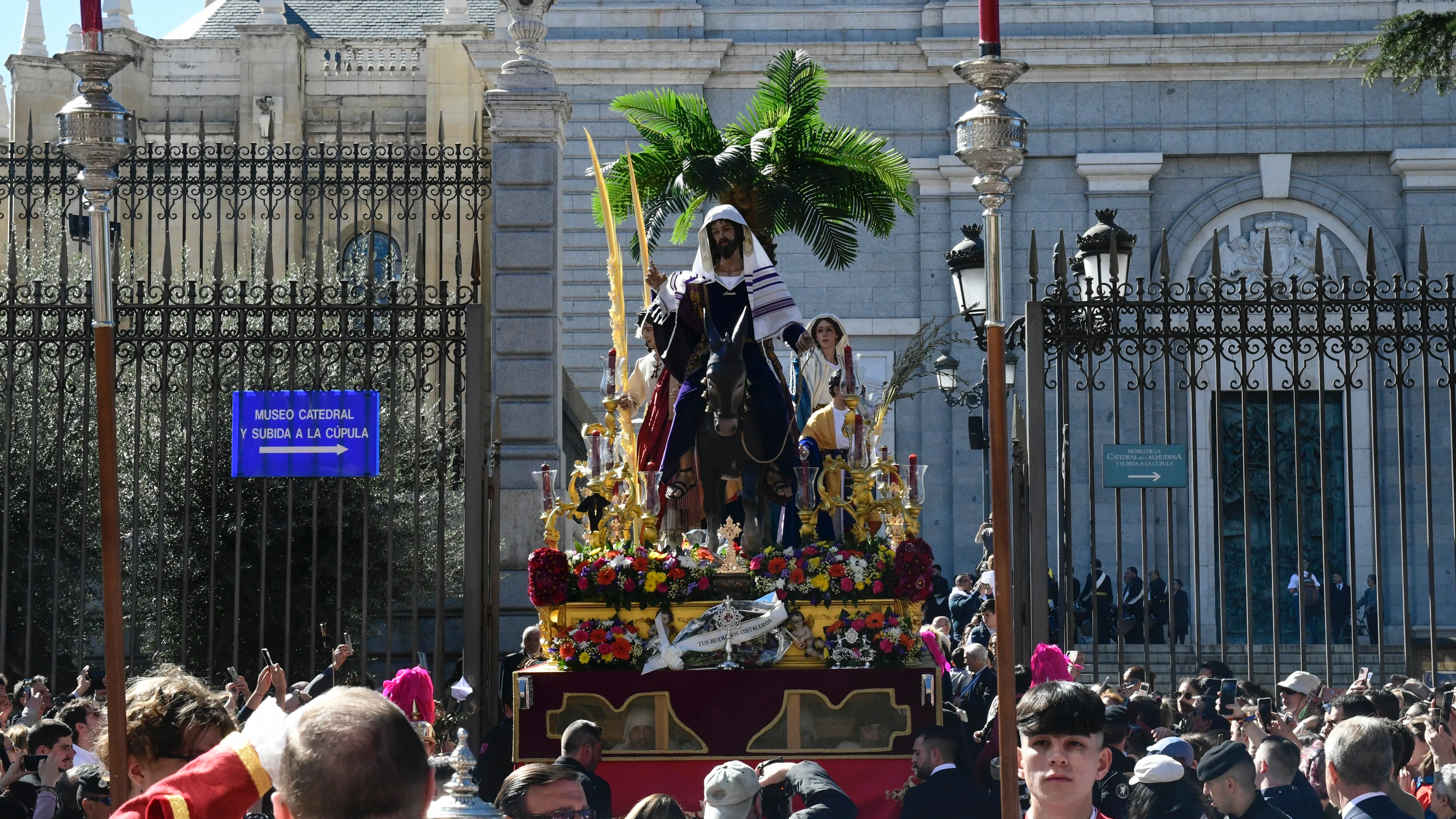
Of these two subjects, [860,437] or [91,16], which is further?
[860,437]

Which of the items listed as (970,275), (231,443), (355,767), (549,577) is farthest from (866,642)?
(355,767)

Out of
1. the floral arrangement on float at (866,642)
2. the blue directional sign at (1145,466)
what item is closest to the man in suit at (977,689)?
the floral arrangement on float at (866,642)

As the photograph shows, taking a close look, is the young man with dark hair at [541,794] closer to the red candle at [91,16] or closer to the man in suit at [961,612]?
the red candle at [91,16]

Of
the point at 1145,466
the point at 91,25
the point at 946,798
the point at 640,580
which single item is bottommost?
the point at 946,798

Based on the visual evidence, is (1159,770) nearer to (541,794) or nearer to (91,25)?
Answer: (541,794)

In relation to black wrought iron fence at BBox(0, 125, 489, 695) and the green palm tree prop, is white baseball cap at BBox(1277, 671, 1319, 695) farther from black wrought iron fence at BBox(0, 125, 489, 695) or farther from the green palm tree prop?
black wrought iron fence at BBox(0, 125, 489, 695)

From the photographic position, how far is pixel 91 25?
7242mm

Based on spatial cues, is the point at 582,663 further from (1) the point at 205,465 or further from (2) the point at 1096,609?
(1) the point at 205,465

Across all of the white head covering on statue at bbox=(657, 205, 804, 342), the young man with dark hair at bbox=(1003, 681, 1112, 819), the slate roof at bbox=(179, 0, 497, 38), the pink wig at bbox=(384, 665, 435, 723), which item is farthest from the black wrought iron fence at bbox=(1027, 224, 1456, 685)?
the slate roof at bbox=(179, 0, 497, 38)

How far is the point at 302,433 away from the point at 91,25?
18.4ft

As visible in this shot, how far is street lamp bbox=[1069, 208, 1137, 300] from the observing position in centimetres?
1291

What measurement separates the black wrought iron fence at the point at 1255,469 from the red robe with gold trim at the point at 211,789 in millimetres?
8928

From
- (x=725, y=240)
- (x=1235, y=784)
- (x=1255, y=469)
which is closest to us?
(x=1235, y=784)

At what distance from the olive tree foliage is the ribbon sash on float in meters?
1.97
